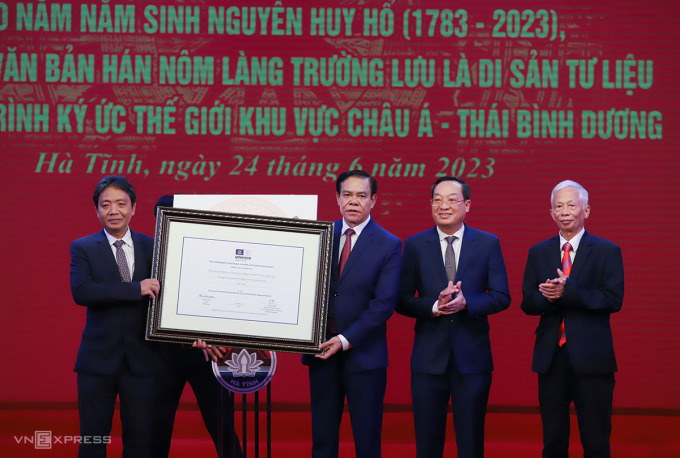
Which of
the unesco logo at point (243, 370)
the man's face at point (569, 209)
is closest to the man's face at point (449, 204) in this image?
the man's face at point (569, 209)

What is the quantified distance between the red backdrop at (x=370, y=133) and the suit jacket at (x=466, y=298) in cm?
128

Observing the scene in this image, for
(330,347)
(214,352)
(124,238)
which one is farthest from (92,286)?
(330,347)

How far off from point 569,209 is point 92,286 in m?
1.91

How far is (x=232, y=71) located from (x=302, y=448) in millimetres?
2188

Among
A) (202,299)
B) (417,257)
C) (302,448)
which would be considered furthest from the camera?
(302,448)

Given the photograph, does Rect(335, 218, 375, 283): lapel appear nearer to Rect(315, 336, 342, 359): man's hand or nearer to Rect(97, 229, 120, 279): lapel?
Rect(315, 336, 342, 359): man's hand

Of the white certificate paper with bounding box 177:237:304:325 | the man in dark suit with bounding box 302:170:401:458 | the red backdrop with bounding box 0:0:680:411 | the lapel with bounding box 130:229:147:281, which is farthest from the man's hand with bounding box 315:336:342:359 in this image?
the red backdrop with bounding box 0:0:680:411

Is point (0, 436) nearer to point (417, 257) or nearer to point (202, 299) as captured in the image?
point (202, 299)

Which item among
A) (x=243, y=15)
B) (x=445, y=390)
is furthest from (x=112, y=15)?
(x=445, y=390)

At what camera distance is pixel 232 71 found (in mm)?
4199

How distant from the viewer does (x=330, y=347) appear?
8.93 ft

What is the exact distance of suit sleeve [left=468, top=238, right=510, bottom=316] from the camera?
9.23ft

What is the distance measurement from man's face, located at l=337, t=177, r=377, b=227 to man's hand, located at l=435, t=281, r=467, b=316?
0.46 metres

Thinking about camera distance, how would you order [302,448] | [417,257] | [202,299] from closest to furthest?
[202,299], [417,257], [302,448]
